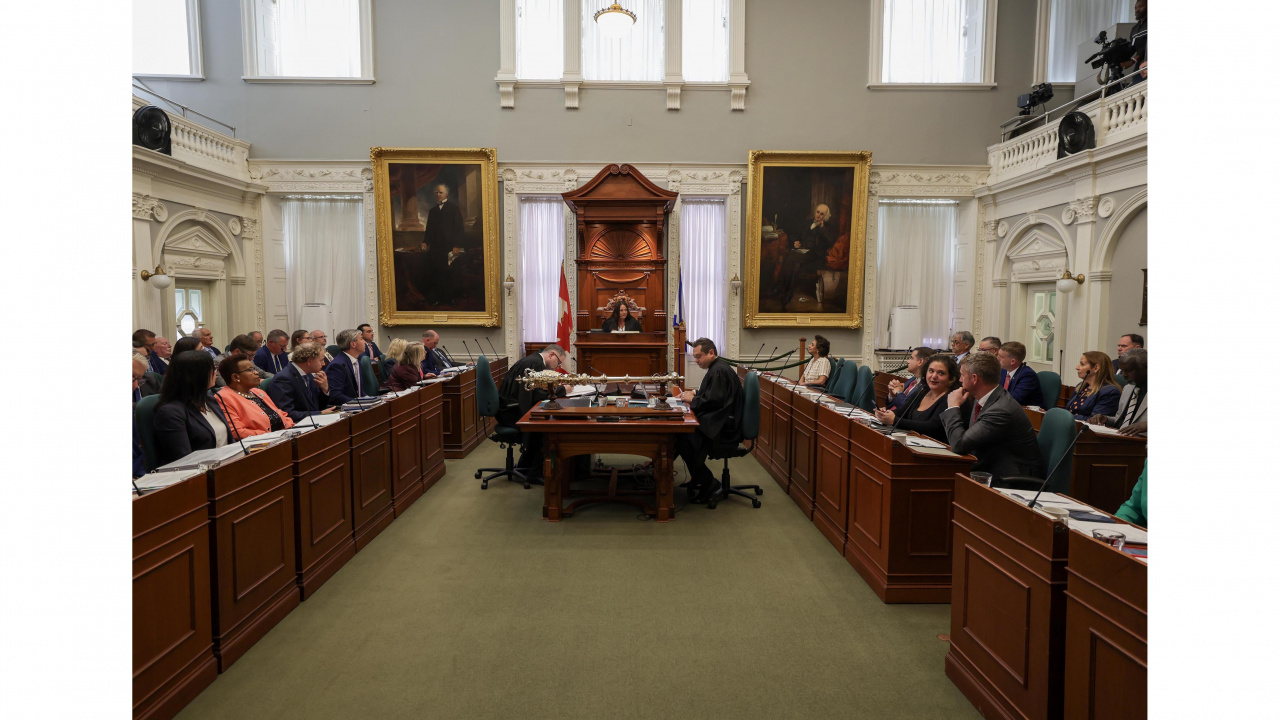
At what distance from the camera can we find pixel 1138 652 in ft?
5.68

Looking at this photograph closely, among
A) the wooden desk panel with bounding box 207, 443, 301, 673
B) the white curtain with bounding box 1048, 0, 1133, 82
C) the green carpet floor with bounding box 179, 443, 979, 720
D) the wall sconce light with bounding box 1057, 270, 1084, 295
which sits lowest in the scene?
the green carpet floor with bounding box 179, 443, 979, 720

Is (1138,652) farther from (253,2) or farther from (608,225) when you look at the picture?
(253,2)

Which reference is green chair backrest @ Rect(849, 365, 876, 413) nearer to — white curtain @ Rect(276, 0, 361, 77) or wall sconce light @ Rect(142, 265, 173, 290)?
wall sconce light @ Rect(142, 265, 173, 290)

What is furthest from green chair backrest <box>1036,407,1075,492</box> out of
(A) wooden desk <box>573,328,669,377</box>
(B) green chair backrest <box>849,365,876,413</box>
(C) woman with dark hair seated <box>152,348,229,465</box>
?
(A) wooden desk <box>573,328,669,377</box>

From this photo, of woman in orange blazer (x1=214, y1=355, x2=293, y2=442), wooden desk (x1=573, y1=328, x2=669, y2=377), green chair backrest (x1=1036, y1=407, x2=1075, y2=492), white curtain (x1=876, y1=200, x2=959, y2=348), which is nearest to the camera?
green chair backrest (x1=1036, y1=407, x2=1075, y2=492)

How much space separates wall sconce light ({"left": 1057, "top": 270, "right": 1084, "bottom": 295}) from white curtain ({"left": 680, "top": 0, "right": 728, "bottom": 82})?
5.78 meters

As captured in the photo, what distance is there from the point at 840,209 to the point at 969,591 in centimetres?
861

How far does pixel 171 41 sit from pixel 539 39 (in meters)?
5.78

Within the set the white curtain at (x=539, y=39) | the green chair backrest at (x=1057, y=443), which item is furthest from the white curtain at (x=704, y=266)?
the green chair backrest at (x=1057, y=443)

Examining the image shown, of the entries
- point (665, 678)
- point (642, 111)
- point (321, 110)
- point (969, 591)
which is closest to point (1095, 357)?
point (969, 591)

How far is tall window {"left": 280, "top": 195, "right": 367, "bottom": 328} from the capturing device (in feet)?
34.7

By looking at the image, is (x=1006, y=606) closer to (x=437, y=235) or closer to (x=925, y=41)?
(x=437, y=235)

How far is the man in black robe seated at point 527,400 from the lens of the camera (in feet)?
18.7

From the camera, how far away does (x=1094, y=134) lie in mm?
7590
